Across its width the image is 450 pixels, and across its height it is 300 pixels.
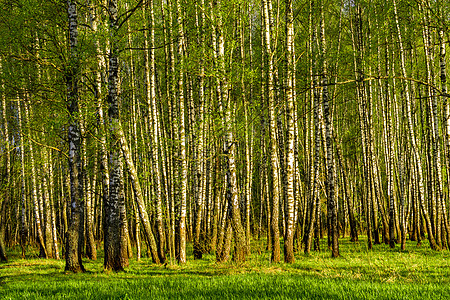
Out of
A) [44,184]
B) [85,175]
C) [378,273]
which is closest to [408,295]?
[378,273]

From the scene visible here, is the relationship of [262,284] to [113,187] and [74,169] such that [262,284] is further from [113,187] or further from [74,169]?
[74,169]

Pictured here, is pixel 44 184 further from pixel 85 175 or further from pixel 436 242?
pixel 436 242

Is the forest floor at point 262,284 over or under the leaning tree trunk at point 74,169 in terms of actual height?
under

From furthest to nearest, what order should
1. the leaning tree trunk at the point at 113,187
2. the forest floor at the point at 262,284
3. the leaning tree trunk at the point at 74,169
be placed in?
the leaning tree trunk at the point at 74,169, the leaning tree trunk at the point at 113,187, the forest floor at the point at 262,284

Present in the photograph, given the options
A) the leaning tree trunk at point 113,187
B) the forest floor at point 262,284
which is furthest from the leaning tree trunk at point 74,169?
the leaning tree trunk at point 113,187

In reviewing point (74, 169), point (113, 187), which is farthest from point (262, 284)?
point (74, 169)

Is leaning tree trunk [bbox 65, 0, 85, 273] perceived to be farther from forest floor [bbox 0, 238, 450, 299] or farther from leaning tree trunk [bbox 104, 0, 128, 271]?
leaning tree trunk [bbox 104, 0, 128, 271]

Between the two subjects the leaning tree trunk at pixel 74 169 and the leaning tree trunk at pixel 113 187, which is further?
the leaning tree trunk at pixel 74 169

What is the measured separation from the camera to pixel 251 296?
5.99 metres

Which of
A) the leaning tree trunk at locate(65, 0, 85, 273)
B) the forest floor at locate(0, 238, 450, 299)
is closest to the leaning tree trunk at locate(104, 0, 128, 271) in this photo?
the forest floor at locate(0, 238, 450, 299)

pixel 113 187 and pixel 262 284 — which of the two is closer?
pixel 262 284

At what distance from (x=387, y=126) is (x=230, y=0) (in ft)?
31.9

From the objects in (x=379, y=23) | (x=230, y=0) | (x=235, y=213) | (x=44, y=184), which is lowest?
(x=235, y=213)

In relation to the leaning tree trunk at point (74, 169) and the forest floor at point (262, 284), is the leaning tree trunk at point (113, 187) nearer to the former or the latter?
the forest floor at point (262, 284)
